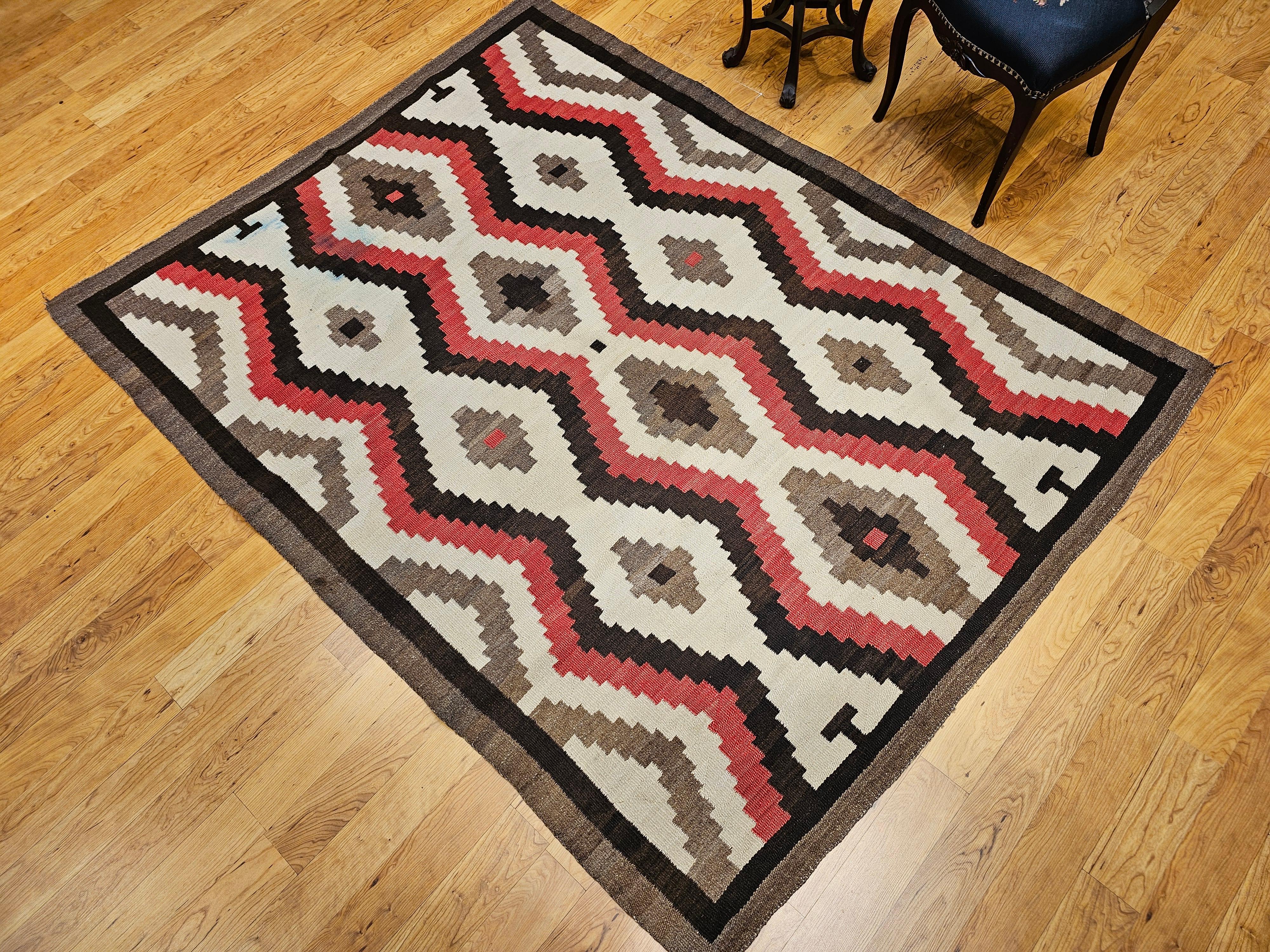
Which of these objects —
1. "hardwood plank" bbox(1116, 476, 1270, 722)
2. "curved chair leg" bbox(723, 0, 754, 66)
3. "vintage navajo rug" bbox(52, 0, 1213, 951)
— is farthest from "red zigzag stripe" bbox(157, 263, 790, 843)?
"curved chair leg" bbox(723, 0, 754, 66)

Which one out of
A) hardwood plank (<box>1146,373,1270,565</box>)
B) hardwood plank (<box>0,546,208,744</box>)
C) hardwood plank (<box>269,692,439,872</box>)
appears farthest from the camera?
hardwood plank (<box>1146,373,1270,565</box>)

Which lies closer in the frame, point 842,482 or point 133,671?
point 133,671

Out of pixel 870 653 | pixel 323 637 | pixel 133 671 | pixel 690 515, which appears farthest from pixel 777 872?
pixel 133 671

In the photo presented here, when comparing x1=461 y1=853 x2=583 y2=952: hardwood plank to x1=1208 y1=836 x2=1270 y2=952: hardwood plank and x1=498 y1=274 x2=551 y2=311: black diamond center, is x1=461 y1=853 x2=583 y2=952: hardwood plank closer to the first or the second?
x1=1208 y1=836 x2=1270 y2=952: hardwood plank

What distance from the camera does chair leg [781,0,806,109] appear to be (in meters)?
2.26

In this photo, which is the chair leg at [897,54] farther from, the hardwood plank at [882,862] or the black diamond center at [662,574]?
the hardwood plank at [882,862]

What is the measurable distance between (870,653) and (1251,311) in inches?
52.1

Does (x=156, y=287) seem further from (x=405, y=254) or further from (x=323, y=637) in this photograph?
(x=323, y=637)

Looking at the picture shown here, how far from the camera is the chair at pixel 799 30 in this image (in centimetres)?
233

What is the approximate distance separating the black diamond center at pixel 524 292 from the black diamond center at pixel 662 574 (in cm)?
76

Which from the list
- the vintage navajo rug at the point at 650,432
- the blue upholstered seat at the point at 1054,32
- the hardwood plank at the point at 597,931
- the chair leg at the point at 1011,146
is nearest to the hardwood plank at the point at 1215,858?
the vintage navajo rug at the point at 650,432

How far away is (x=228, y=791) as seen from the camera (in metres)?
1.61

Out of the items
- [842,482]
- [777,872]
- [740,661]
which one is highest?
[842,482]

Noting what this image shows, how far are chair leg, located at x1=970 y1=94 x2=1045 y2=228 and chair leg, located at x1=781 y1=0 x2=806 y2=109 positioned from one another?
1.98 feet
